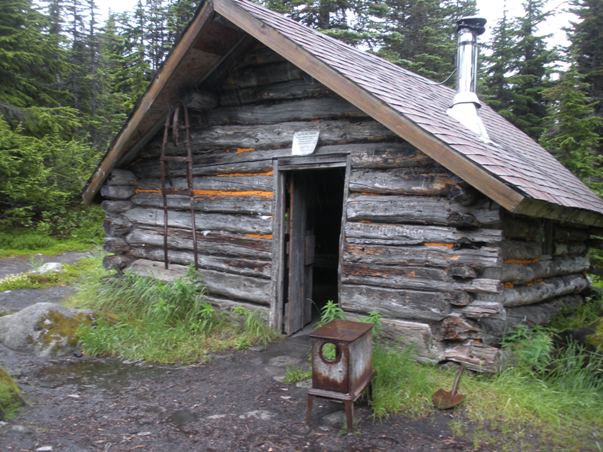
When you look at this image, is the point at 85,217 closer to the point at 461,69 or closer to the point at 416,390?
the point at 461,69

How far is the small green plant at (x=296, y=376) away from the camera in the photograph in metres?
4.99

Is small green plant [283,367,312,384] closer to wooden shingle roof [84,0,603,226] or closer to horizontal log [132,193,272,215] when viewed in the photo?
horizontal log [132,193,272,215]

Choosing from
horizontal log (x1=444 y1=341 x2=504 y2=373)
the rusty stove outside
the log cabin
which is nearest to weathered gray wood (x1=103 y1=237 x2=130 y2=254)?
the log cabin

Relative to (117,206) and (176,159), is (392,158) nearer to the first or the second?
(176,159)

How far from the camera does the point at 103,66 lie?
83.6 ft

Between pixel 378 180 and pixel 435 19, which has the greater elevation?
pixel 435 19

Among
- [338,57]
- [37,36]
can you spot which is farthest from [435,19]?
[338,57]

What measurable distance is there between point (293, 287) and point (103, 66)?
23.5 meters

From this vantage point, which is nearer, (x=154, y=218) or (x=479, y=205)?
(x=479, y=205)

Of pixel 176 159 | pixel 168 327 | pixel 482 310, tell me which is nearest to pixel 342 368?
pixel 482 310

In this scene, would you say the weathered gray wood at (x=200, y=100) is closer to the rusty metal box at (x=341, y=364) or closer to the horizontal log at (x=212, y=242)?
the horizontal log at (x=212, y=242)

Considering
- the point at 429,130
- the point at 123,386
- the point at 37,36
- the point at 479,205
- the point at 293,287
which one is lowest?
the point at 123,386

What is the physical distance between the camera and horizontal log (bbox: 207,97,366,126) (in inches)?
229

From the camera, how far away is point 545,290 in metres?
6.45
